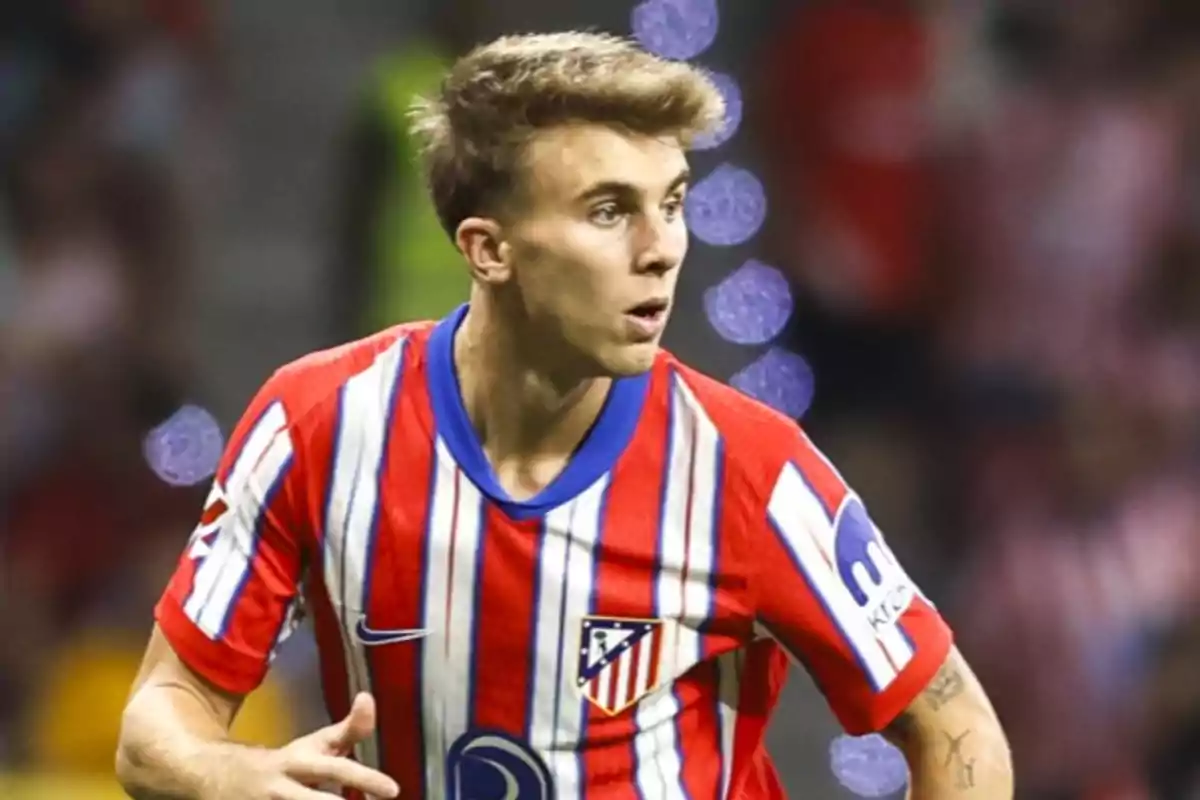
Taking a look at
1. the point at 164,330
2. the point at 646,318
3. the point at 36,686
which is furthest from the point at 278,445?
the point at 164,330

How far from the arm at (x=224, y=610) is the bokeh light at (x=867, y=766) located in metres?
2.72

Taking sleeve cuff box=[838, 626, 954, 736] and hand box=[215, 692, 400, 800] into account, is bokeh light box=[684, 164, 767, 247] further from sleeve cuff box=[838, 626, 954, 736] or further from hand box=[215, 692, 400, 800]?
hand box=[215, 692, 400, 800]

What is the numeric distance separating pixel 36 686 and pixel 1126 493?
2.39m

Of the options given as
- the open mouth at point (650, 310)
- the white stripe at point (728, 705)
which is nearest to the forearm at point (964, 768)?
the white stripe at point (728, 705)

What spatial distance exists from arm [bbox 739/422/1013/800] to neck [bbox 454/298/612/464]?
0.68 feet

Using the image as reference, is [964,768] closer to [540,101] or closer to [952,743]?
[952,743]

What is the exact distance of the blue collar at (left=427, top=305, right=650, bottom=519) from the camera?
265 cm

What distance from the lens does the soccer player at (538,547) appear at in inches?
103

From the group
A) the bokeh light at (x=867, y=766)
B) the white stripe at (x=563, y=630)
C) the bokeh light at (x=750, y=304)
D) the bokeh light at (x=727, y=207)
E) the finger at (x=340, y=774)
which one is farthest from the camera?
the bokeh light at (x=727, y=207)

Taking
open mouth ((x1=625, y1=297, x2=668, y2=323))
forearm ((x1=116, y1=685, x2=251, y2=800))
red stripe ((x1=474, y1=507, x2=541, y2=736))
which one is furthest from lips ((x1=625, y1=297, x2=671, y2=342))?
forearm ((x1=116, y1=685, x2=251, y2=800))

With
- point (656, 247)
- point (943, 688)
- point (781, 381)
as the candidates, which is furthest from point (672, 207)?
point (781, 381)

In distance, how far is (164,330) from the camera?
5.80m

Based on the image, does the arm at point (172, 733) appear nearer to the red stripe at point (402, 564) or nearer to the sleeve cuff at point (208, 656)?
the sleeve cuff at point (208, 656)

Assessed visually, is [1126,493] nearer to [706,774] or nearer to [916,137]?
[916,137]
